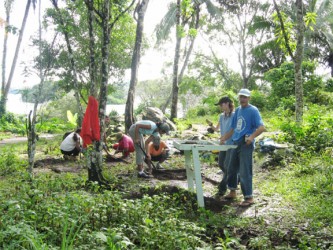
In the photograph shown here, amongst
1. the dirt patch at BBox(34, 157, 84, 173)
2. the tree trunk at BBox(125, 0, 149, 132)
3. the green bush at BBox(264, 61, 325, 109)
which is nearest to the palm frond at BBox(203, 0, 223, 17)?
the green bush at BBox(264, 61, 325, 109)

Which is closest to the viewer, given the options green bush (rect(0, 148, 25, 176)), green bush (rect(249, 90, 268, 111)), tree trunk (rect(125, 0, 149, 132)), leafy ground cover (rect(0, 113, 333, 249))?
leafy ground cover (rect(0, 113, 333, 249))

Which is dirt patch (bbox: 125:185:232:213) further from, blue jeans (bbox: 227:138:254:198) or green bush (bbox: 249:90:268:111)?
green bush (bbox: 249:90:268:111)

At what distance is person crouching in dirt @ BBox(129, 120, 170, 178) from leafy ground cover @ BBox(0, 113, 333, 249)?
1.22 ft

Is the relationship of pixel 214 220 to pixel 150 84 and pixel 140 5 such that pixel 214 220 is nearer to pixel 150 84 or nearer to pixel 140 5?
pixel 140 5

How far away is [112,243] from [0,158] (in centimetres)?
747

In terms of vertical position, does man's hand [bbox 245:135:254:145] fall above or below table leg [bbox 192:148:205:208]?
above

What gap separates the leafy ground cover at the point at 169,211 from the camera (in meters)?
3.97

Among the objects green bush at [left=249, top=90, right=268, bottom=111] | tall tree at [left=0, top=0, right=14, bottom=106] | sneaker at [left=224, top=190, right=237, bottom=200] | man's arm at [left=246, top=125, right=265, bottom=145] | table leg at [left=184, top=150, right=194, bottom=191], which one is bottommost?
sneaker at [left=224, top=190, right=237, bottom=200]

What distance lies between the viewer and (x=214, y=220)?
5.45 m

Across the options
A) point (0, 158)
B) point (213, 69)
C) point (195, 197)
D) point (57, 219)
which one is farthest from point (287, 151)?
point (213, 69)

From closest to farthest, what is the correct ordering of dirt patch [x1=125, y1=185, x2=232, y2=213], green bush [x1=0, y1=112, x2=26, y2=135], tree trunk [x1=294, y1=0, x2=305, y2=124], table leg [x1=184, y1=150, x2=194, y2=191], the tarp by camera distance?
dirt patch [x1=125, y1=185, x2=232, y2=213]
table leg [x1=184, y1=150, x2=194, y2=191]
the tarp
tree trunk [x1=294, y1=0, x2=305, y2=124]
green bush [x1=0, y1=112, x2=26, y2=135]

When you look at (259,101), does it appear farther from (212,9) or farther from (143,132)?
(143,132)

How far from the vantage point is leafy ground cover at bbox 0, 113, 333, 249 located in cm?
397

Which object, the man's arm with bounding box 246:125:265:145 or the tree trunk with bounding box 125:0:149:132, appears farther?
the tree trunk with bounding box 125:0:149:132
